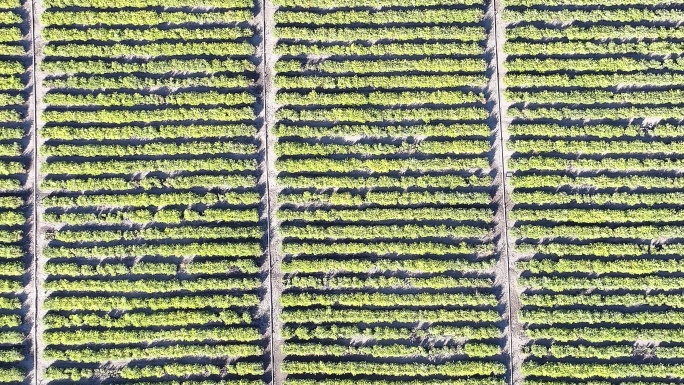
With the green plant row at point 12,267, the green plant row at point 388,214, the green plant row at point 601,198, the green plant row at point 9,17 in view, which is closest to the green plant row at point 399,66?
the green plant row at point 601,198

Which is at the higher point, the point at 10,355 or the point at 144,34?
the point at 144,34

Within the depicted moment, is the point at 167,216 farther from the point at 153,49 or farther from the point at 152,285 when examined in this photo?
the point at 153,49

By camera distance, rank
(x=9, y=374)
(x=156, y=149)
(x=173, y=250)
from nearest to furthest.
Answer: (x=9, y=374)
(x=173, y=250)
(x=156, y=149)

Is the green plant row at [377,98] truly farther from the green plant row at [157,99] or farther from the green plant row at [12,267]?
the green plant row at [12,267]

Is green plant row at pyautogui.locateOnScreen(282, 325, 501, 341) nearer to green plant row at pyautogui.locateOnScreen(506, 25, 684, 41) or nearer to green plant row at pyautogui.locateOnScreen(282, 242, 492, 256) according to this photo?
green plant row at pyautogui.locateOnScreen(282, 242, 492, 256)

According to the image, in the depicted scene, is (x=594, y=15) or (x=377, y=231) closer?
(x=377, y=231)


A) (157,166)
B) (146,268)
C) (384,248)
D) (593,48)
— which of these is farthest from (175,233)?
(593,48)
